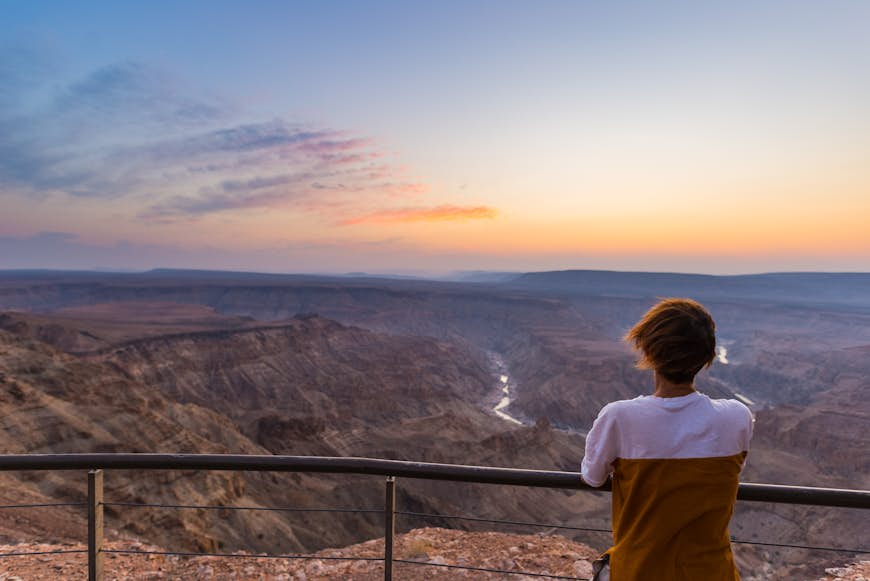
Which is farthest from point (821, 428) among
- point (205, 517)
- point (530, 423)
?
point (205, 517)

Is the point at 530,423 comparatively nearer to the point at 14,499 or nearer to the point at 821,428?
the point at 821,428

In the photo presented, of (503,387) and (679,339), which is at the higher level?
(679,339)

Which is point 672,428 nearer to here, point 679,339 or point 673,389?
point 673,389

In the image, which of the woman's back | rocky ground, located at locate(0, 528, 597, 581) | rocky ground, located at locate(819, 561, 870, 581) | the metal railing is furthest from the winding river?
the woman's back

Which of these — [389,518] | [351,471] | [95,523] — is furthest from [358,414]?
[351,471]

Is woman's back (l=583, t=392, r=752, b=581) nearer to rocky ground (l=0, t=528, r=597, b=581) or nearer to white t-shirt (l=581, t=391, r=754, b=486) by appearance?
white t-shirt (l=581, t=391, r=754, b=486)

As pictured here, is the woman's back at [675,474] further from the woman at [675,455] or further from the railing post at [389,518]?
the railing post at [389,518]
